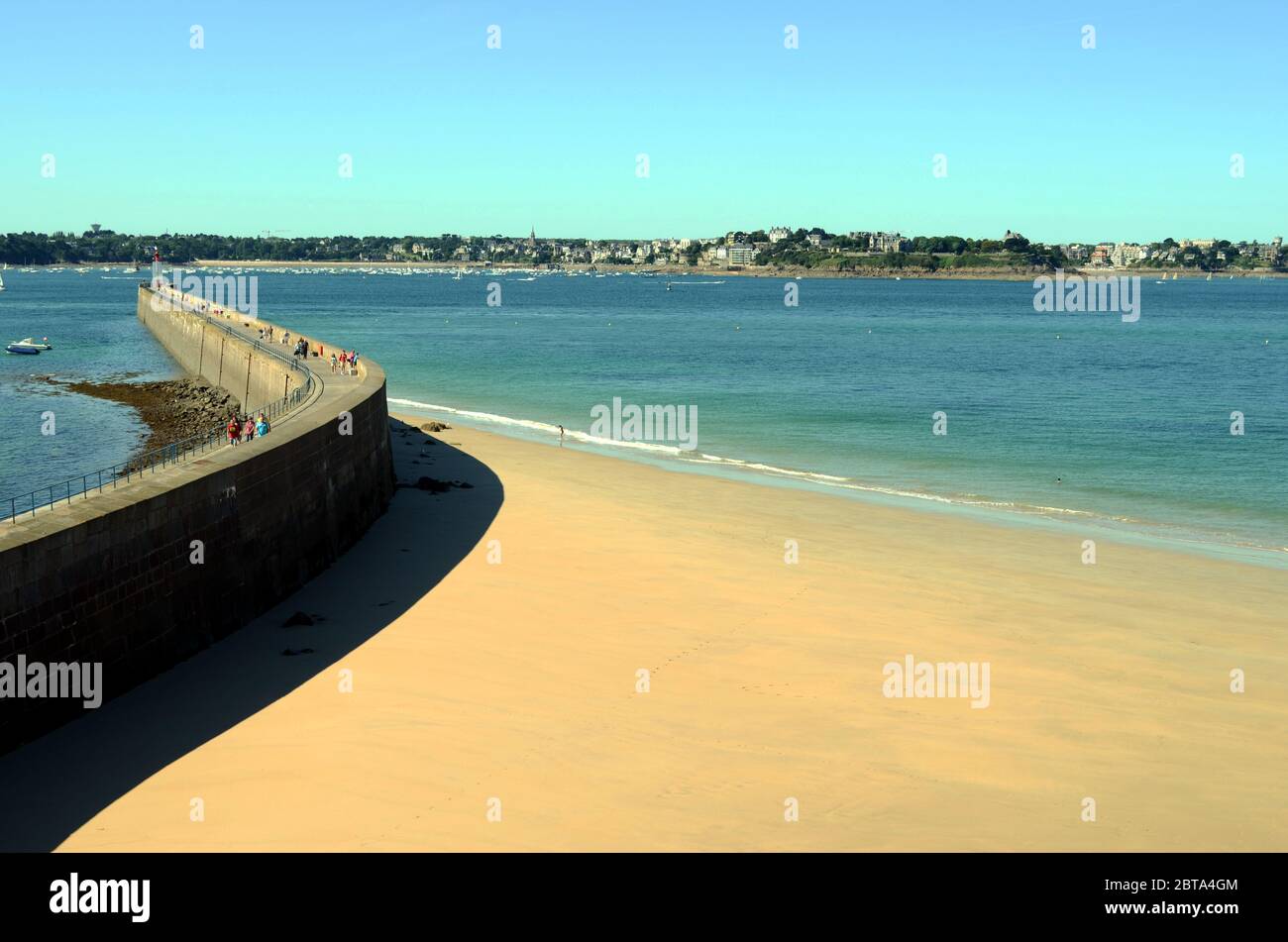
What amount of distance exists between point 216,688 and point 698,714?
6078 mm

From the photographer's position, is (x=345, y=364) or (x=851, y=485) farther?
(x=345, y=364)

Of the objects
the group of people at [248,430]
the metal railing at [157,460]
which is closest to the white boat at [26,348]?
the metal railing at [157,460]

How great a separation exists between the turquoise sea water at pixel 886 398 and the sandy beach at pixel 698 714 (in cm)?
865

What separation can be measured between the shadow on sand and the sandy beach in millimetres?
49

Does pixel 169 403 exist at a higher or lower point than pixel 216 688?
higher

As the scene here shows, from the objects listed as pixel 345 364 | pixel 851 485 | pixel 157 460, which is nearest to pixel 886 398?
pixel 851 485

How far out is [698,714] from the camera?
14797 millimetres

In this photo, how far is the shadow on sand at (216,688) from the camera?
1212 centimetres

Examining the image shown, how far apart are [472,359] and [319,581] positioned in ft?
178

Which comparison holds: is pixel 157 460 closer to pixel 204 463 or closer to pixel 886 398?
pixel 204 463

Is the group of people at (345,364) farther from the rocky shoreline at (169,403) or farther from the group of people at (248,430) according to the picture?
the group of people at (248,430)

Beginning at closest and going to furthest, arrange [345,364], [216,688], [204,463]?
[216,688], [204,463], [345,364]

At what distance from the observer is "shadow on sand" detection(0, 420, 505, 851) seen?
39.8ft
